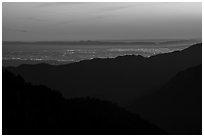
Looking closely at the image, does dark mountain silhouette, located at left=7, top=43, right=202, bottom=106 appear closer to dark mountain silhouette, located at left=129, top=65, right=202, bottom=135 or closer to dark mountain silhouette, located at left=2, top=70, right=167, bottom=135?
dark mountain silhouette, located at left=129, top=65, right=202, bottom=135

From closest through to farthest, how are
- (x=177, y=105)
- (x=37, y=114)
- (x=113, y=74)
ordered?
(x=37, y=114), (x=177, y=105), (x=113, y=74)

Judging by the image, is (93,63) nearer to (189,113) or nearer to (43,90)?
(189,113)

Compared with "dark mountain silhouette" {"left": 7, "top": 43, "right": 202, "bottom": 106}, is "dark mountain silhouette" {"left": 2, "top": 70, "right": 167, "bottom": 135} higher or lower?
higher

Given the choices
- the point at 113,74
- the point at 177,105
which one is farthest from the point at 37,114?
the point at 113,74

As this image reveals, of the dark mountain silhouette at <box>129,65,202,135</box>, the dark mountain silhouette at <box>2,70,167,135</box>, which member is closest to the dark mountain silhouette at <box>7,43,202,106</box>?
the dark mountain silhouette at <box>129,65,202,135</box>

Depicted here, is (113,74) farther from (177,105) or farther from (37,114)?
(37,114)

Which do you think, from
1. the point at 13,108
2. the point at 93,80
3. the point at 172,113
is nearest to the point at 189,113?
the point at 172,113
